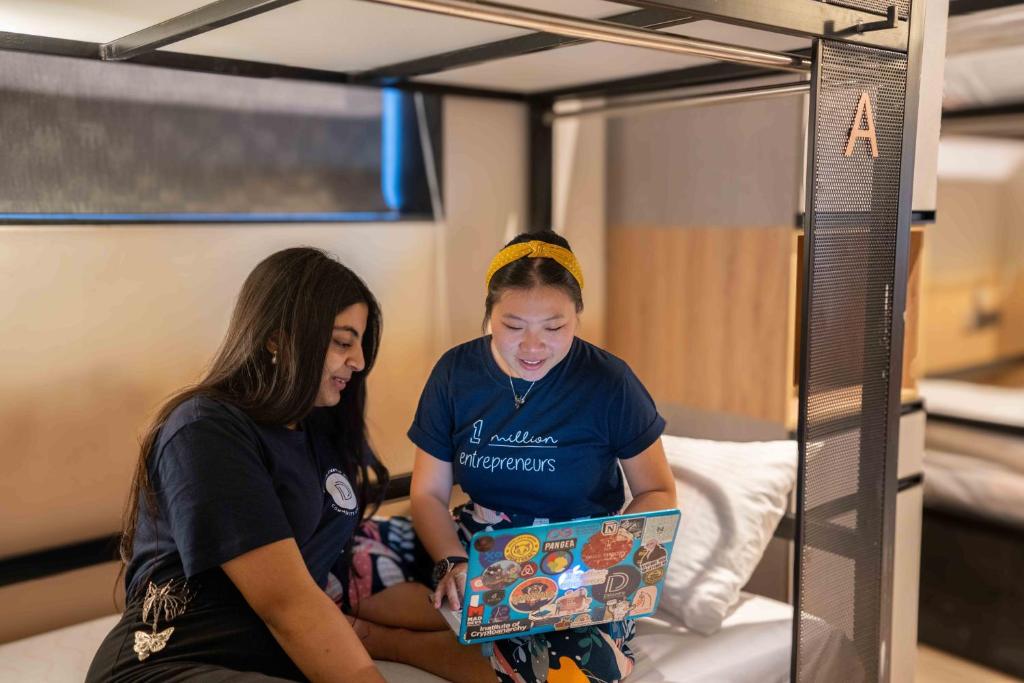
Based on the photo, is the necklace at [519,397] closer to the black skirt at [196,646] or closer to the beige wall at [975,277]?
the black skirt at [196,646]

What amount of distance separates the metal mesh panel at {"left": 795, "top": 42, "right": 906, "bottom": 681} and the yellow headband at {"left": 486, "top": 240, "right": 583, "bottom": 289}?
473 mm

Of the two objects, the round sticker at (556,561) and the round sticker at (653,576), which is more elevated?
the round sticker at (556,561)

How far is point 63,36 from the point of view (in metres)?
1.78

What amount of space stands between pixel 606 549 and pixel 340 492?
1.68 feet

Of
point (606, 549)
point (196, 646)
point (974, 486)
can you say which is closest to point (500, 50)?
point (606, 549)

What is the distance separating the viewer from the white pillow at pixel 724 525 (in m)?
2.09

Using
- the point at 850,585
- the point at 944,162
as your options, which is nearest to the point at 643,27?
the point at 850,585

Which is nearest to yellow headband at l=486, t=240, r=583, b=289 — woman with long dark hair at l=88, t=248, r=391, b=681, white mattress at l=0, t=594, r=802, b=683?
woman with long dark hair at l=88, t=248, r=391, b=681

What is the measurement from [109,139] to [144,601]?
0.91 m

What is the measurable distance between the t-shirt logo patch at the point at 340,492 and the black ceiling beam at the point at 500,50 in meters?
0.88

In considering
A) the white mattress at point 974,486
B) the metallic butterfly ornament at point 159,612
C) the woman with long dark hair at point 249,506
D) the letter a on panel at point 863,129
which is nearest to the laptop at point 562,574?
the woman with long dark hair at point 249,506

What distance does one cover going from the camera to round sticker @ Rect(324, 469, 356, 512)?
1.78 metres

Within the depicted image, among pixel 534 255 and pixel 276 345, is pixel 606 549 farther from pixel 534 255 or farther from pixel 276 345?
pixel 276 345

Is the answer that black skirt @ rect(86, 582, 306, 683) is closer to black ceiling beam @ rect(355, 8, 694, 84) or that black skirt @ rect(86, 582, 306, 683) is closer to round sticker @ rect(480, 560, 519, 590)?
round sticker @ rect(480, 560, 519, 590)
